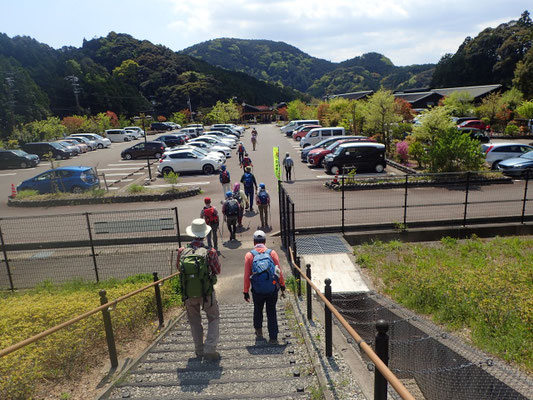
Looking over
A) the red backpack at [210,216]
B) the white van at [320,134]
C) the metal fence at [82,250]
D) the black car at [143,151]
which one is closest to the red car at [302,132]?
the white van at [320,134]

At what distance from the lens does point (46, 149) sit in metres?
31.9

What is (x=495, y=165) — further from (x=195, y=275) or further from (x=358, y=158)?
(x=195, y=275)

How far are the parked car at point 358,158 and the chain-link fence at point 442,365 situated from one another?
46.4 feet

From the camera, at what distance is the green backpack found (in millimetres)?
4551

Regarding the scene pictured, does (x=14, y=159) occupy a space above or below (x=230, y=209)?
below

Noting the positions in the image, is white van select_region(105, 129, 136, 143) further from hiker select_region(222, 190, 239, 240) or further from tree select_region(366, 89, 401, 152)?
hiker select_region(222, 190, 239, 240)

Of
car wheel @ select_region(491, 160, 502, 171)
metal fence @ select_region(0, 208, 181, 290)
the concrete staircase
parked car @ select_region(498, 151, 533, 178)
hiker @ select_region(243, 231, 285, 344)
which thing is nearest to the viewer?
the concrete staircase

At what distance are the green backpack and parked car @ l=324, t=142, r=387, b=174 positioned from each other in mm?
16611

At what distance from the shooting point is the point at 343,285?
8633 mm

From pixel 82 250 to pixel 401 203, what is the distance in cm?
1116

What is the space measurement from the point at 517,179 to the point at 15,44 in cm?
9687

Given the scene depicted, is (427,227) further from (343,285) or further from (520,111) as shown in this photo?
(520,111)

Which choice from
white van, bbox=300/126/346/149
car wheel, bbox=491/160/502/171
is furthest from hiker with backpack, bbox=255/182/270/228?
white van, bbox=300/126/346/149

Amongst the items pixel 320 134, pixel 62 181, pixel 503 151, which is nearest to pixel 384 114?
pixel 320 134
